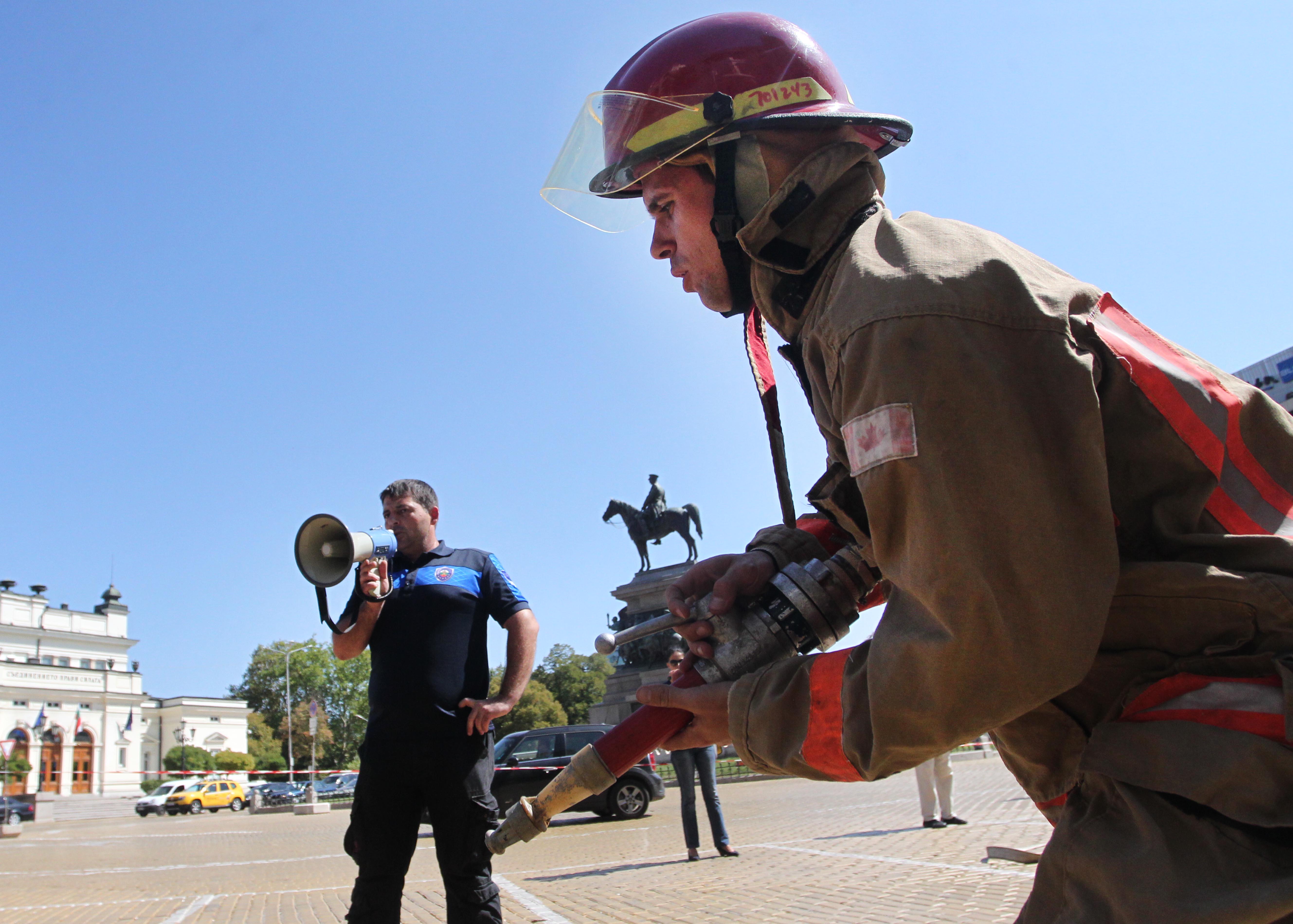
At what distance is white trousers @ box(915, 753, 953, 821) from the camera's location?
9.06 m

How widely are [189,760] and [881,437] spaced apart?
272ft

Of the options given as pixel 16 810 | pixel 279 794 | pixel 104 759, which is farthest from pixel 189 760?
pixel 16 810

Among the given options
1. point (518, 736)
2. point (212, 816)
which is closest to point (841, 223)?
point (518, 736)

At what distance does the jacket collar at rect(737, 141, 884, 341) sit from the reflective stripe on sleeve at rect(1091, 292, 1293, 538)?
1.20ft

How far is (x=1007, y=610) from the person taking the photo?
96 cm

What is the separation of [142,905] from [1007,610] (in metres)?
8.05

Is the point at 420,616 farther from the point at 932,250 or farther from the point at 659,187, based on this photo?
the point at 932,250

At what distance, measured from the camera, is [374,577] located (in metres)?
3.92

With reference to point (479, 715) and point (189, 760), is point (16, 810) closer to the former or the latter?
point (479, 715)

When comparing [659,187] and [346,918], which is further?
[346,918]

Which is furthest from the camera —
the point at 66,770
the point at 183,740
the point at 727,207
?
the point at 183,740

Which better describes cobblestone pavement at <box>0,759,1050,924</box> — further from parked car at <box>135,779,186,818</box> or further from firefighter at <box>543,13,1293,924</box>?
parked car at <box>135,779,186,818</box>

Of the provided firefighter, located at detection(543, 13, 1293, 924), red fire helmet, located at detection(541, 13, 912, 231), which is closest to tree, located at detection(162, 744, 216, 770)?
red fire helmet, located at detection(541, 13, 912, 231)

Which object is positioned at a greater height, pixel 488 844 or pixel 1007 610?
pixel 1007 610
